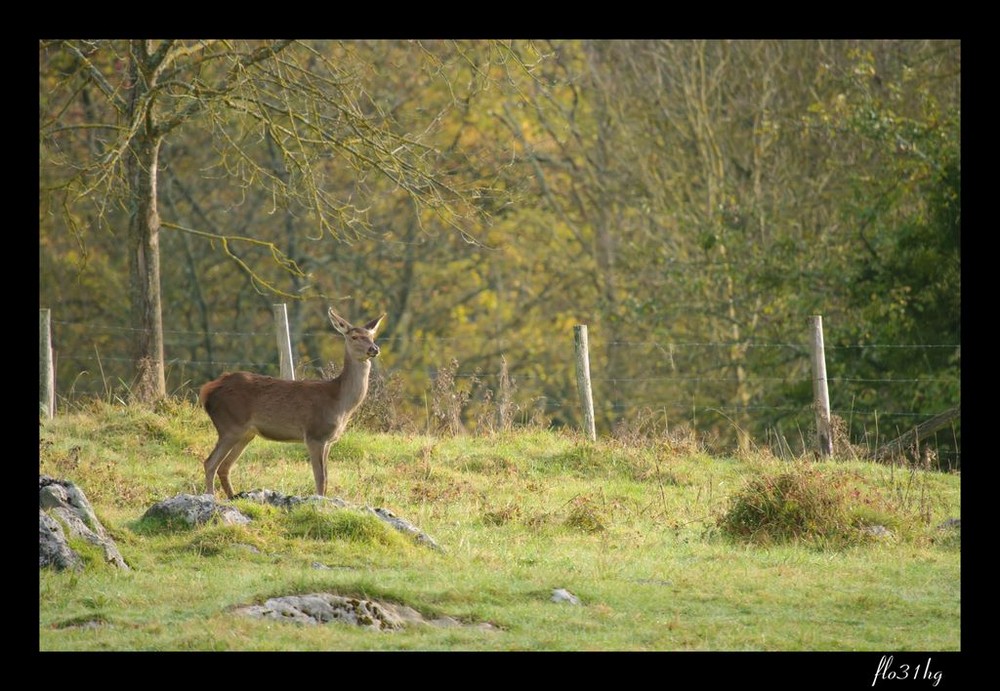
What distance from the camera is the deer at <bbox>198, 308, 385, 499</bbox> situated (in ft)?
42.2

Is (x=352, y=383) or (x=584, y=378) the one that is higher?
(x=352, y=383)

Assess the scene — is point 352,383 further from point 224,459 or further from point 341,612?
point 341,612

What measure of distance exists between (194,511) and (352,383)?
2387 mm

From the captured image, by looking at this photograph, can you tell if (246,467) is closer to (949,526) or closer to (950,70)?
(949,526)

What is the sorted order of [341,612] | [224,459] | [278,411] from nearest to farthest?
1. [341,612]
2. [278,411]
3. [224,459]

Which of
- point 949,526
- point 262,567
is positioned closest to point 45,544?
point 262,567

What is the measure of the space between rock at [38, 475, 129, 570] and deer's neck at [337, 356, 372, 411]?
298 centimetres

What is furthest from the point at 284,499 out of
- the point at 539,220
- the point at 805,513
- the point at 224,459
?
the point at 539,220

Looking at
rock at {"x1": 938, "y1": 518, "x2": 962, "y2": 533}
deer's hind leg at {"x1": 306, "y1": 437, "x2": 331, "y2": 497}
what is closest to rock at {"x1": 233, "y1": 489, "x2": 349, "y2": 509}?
deer's hind leg at {"x1": 306, "y1": 437, "x2": 331, "y2": 497}

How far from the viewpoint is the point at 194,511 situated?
37.0 ft

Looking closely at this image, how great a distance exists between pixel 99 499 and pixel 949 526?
7798 millimetres

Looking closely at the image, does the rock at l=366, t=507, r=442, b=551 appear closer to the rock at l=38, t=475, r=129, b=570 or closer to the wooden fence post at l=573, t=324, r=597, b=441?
the rock at l=38, t=475, r=129, b=570
